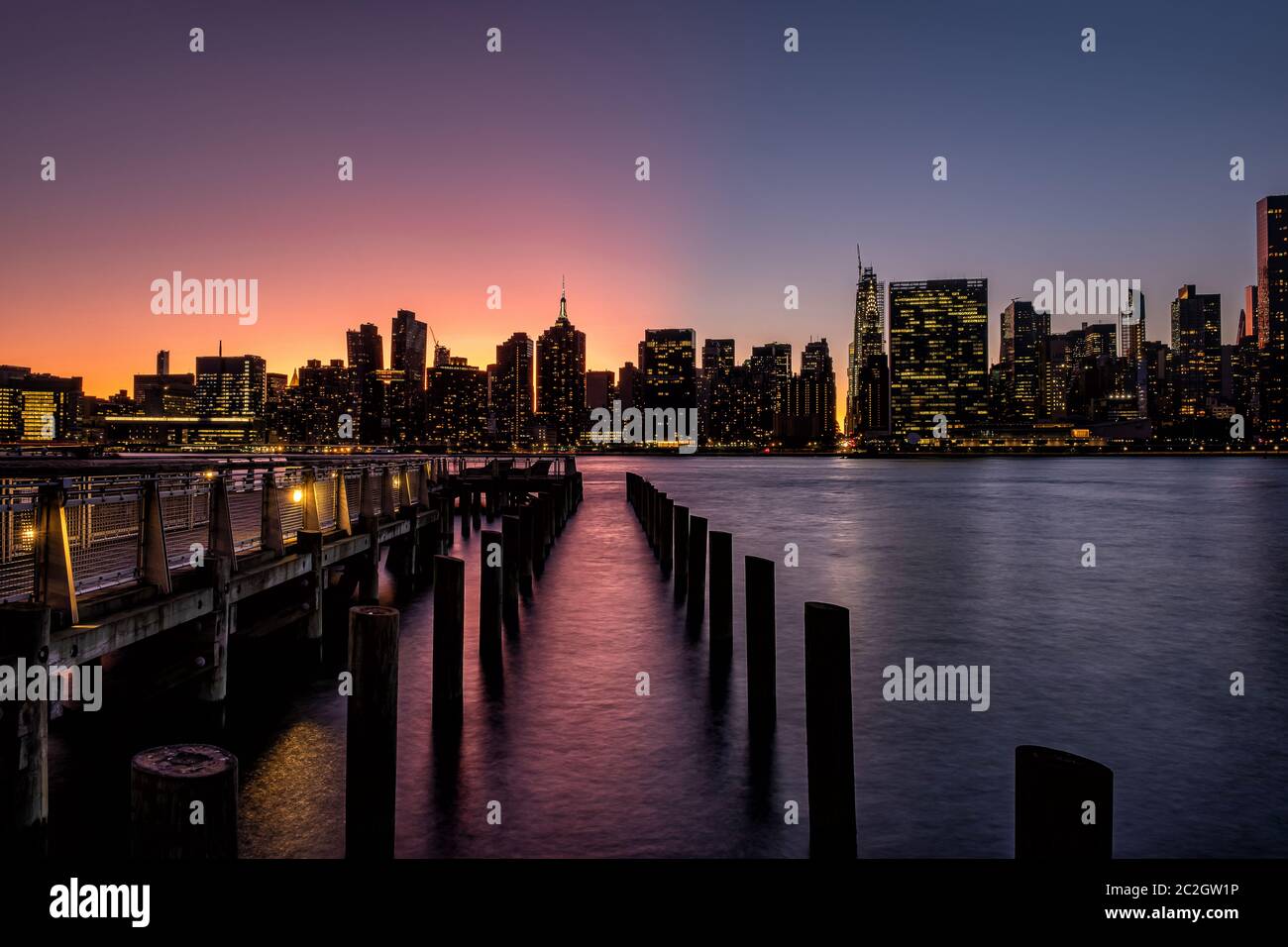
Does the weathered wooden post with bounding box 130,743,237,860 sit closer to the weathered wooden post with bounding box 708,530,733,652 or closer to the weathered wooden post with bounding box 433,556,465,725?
the weathered wooden post with bounding box 433,556,465,725

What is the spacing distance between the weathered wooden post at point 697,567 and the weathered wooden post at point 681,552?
2.51 m

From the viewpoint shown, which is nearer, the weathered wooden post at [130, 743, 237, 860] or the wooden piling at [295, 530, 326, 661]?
the weathered wooden post at [130, 743, 237, 860]

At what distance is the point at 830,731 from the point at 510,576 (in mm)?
12419

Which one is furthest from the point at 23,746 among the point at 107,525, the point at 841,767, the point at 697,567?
the point at 697,567

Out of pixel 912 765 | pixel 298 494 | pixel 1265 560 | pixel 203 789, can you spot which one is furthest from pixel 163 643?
pixel 1265 560

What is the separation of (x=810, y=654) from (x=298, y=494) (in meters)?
12.4

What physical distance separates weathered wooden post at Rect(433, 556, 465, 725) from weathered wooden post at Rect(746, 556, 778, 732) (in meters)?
3.64

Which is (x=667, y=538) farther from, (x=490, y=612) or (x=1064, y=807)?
(x=1064, y=807)

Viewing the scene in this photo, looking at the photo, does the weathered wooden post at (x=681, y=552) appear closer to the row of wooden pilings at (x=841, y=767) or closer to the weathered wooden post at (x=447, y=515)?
the row of wooden pilings at (x=841, y=767)

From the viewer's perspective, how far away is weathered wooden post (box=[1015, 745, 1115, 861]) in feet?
13.1

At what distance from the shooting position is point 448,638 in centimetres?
1056

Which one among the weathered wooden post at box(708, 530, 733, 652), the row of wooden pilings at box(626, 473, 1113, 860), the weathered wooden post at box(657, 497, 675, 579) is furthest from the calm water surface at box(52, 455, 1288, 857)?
the row of wooden pilings at box(626, 473, 1113, 860)

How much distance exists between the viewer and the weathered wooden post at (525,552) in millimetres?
20839
